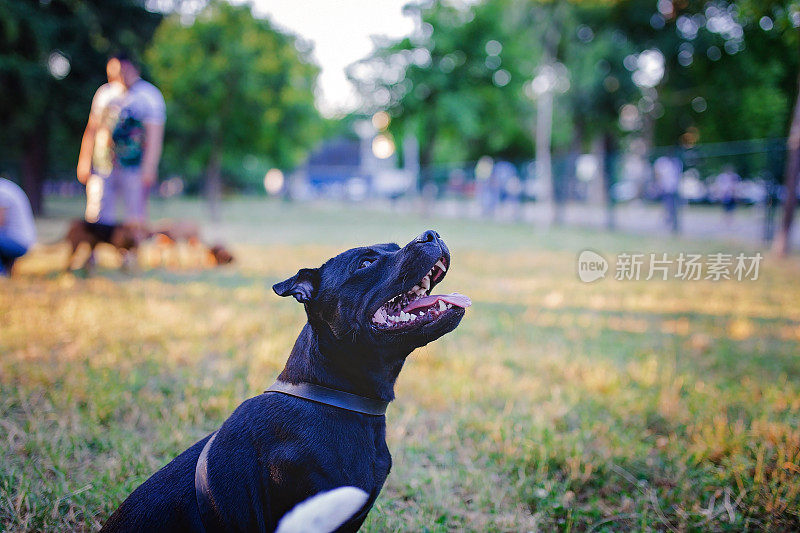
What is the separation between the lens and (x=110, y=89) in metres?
6.34

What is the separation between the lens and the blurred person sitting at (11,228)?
5.93 metres

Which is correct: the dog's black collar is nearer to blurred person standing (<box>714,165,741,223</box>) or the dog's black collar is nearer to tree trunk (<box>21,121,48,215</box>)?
blurred person standing (<box>714,165,741,223</box>)

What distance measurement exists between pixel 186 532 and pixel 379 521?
936 mm

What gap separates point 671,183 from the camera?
1531 centimetres

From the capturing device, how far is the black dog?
4.83 feet

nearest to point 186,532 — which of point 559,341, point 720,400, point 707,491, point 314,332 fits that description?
point 314,332

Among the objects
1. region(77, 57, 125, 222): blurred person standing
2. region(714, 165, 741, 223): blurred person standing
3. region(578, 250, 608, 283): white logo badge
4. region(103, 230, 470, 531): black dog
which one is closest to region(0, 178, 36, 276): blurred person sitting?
region(77, 57, 125, 222): blurred person standing

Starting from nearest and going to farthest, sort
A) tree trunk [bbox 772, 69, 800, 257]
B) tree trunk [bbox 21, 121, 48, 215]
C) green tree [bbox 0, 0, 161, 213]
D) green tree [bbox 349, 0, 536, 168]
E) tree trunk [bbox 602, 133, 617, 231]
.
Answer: tree trunk [bbox 772, 69, 800, 257] < green tree [bbox 0, 0, 161, 213] < tree trunk [bbox 602, 133, 617, 231] < tree trunk [bbox 21, 121, 48, 215] < green tree [bbox 349, 0, 536, 168]

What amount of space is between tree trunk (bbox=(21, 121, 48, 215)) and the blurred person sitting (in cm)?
1299

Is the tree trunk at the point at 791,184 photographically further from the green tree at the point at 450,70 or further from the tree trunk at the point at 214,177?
the tree trunk at the point at 214,177

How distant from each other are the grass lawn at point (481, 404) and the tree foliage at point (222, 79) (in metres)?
11.9

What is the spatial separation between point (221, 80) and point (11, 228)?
1188cm

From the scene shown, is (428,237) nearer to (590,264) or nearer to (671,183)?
(590,264)

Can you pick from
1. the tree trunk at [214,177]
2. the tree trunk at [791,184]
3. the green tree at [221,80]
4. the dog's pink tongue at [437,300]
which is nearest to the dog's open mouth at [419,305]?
the dog's pink tongue at [437,300]
